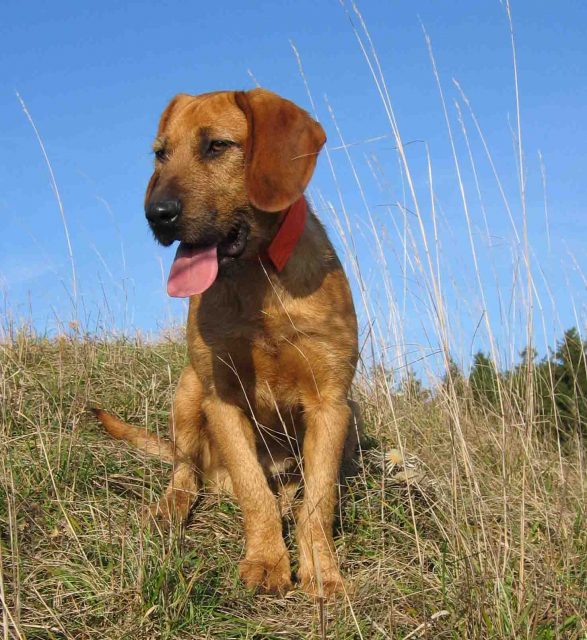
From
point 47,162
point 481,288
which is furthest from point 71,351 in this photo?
point 481,288

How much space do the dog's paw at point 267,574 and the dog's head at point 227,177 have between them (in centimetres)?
111

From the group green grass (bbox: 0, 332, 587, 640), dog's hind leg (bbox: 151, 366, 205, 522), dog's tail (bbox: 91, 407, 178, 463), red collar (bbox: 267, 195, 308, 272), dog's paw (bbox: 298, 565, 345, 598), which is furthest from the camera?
dog's tail (bbox: 91, 407, 178, 463)

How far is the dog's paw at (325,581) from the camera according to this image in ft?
9.65

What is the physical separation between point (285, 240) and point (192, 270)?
439 mm

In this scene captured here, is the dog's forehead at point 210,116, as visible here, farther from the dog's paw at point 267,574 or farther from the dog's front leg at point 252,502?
the dog's paw at point 267,574

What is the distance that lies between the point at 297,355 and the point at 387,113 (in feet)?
3.54

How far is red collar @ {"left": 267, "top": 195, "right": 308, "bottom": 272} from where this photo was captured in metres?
3.34

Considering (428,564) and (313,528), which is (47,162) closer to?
(313,528)

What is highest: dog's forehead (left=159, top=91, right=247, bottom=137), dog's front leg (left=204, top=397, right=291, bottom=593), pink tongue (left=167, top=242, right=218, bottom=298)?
dog's forehead (left=159, top=91, right=247, bottom=137)

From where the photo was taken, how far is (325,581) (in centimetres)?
300

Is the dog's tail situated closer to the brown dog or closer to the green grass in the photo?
the green grass

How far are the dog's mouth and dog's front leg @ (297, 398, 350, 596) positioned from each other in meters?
0.75

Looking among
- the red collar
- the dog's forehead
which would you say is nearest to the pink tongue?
the red collar

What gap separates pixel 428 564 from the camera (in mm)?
3121
